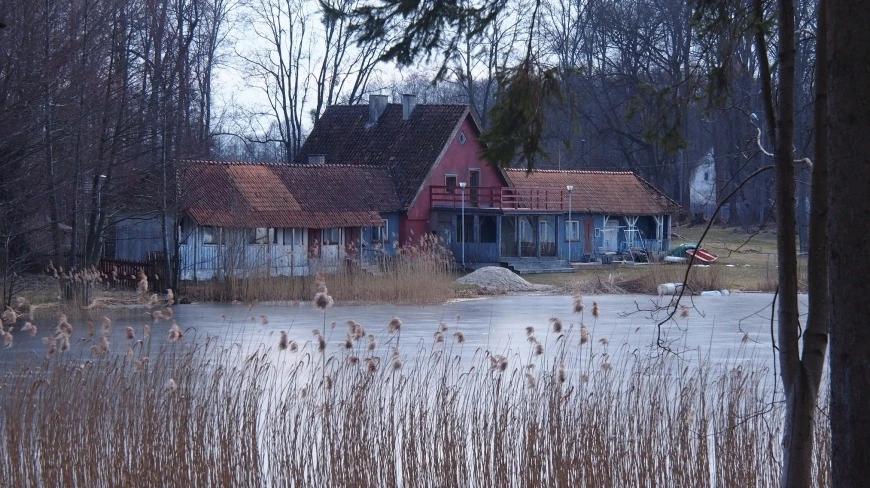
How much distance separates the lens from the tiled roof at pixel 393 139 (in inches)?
2141

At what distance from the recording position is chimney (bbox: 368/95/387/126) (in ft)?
191

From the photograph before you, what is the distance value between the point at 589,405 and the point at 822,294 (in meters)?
3.06

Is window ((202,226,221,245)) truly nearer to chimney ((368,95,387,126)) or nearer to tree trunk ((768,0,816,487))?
chimney ((368,95,387,126))

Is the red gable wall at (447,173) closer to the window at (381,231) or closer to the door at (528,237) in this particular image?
the window at (381,231)

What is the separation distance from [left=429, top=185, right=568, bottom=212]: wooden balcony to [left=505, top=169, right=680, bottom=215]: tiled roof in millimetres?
1480

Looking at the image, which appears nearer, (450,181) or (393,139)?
(450,181)

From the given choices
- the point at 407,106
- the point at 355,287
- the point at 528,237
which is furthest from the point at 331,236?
the point at 355,287

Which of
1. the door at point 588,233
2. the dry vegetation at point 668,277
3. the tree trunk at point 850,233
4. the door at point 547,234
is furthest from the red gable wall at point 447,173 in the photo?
the tree trunk at point 850,233

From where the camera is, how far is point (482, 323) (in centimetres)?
2898

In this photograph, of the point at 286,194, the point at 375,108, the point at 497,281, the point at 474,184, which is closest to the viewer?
the point at 497,281

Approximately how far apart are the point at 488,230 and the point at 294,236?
41.4ft

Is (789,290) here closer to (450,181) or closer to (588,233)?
(450,181)

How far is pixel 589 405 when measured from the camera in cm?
895

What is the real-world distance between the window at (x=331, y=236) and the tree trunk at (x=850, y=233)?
146 ft
